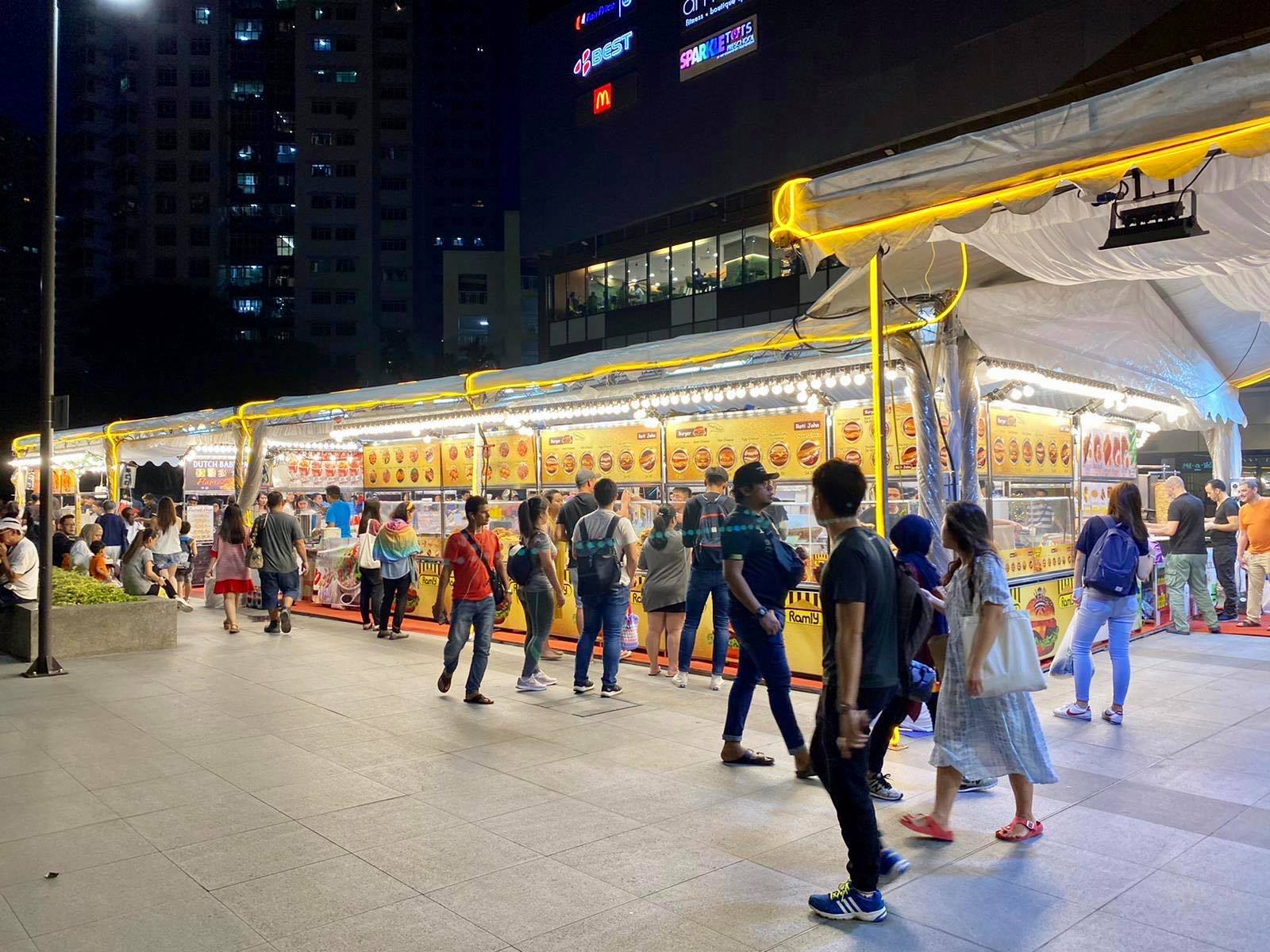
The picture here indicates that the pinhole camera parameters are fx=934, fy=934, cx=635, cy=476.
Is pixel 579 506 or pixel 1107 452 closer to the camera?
pixel 579 506

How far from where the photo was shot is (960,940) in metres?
3.63

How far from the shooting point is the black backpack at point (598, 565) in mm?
8273

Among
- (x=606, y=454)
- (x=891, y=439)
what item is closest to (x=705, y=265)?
(x=606, y=454)

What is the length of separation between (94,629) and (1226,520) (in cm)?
1370

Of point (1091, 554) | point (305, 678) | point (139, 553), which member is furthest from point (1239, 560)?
point (139, 553)

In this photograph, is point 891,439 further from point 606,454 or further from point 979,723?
point 979,723

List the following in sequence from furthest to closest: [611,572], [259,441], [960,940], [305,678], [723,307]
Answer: [723,307] → [259,441] → [305,678] → [611,572] → [960,940]

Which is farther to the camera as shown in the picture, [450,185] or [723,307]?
[450,185]

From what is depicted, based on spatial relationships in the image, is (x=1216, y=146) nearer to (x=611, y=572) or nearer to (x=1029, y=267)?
(x=1029, y=267)

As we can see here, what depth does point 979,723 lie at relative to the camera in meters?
4.70

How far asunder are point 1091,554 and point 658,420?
20.2ft

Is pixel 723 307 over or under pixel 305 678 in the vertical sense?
over

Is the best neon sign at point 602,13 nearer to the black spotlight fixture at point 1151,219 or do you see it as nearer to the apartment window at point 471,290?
the apartment window at point 471,290

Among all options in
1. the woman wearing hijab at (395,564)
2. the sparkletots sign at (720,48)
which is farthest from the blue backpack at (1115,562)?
the sparkletots sign at (720,48)
